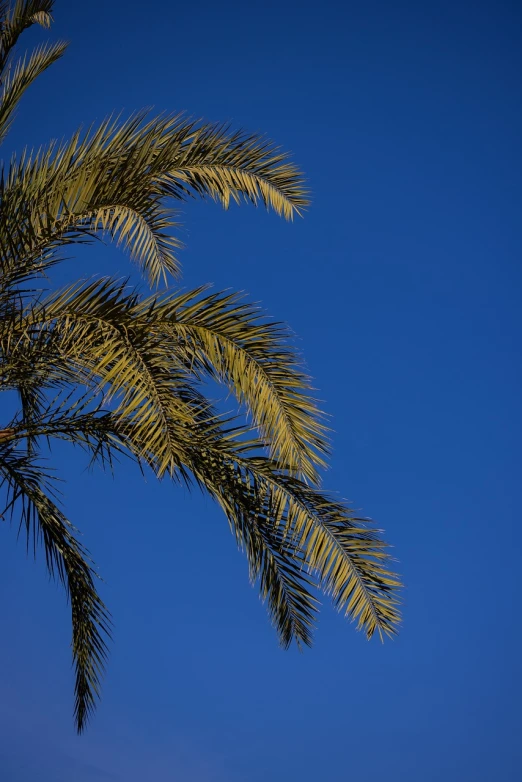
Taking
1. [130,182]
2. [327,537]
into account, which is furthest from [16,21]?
[327,537]

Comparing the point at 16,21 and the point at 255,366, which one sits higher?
the point at 16,21

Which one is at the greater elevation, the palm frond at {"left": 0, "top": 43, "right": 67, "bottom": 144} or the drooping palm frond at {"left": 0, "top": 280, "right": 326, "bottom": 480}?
the palm frond at {"left": 0, "top": 43, "right": 67, "bottom": 144}

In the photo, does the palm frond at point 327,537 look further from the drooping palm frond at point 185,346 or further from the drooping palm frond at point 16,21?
the drooping palm frond at point 16,21

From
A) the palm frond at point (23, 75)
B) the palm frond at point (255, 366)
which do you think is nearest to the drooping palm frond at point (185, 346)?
the palm frond at point (255, 366)

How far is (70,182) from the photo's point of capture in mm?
6699

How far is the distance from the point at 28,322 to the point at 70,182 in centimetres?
109

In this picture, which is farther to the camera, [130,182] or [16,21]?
[16,21]

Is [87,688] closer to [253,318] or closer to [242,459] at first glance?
[242,459]

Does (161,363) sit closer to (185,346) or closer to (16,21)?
(185,346)

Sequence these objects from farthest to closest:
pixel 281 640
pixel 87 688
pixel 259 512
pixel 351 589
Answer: pixel 87 688 → pixel 281 640 → pixel 259 512 → pixel 351 589

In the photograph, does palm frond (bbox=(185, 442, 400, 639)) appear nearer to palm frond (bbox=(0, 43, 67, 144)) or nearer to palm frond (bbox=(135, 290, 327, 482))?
palm frond (bbox=(135, 290, 327, 482))

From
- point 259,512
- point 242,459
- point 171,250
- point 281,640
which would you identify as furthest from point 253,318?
point 281,640

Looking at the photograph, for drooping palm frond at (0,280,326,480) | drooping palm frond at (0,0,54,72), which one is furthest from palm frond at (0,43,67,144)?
drooping palm frond at (0,280,326,480)

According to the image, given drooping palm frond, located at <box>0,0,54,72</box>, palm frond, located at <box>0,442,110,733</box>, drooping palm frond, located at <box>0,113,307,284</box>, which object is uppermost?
drooping palm frond, located at <box>0,0,54,72</box>
